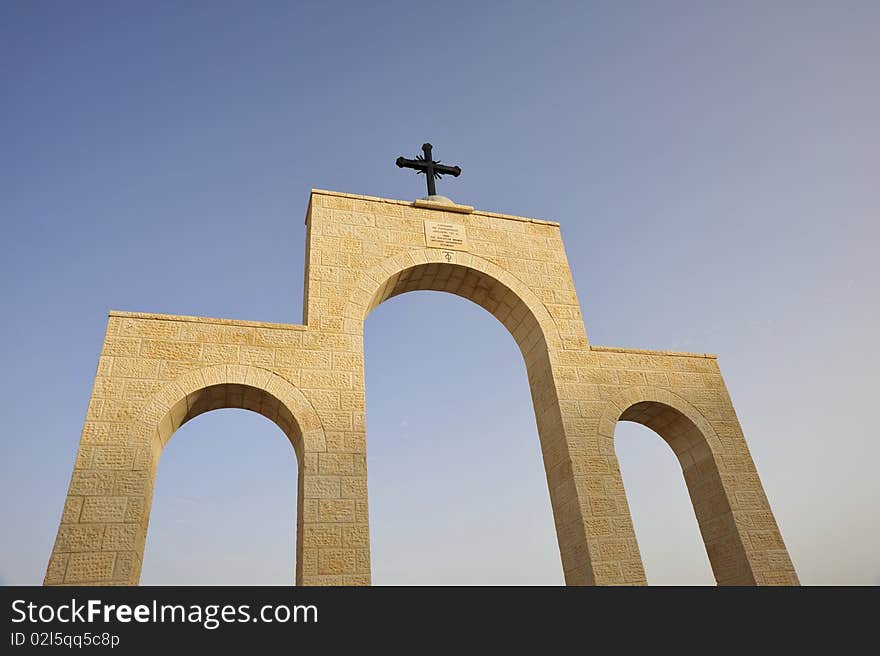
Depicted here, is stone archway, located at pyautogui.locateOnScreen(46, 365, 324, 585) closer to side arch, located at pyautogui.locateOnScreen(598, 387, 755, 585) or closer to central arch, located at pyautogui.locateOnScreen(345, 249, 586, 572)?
central arch, located at pyautogui.locateOnScreen(345, 249, 586, 572)

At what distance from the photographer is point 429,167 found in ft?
39.3

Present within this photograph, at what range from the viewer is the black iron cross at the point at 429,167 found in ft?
38.8

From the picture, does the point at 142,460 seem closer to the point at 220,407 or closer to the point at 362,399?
the point at 220,407

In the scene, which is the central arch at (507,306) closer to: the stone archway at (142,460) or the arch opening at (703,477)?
the arch opening at (703,477)

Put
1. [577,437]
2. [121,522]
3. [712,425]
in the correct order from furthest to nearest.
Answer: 1. [712,425]
2. [577,437]
3. [121,522]

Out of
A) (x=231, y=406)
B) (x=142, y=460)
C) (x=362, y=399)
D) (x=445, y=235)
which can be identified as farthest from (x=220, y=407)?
(x=445, y=235)

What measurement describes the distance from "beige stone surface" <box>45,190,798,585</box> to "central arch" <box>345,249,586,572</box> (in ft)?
0.11

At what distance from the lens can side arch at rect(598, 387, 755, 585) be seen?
9.30 meters

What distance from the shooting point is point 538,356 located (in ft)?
34.1

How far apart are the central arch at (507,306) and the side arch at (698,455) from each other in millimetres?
893
